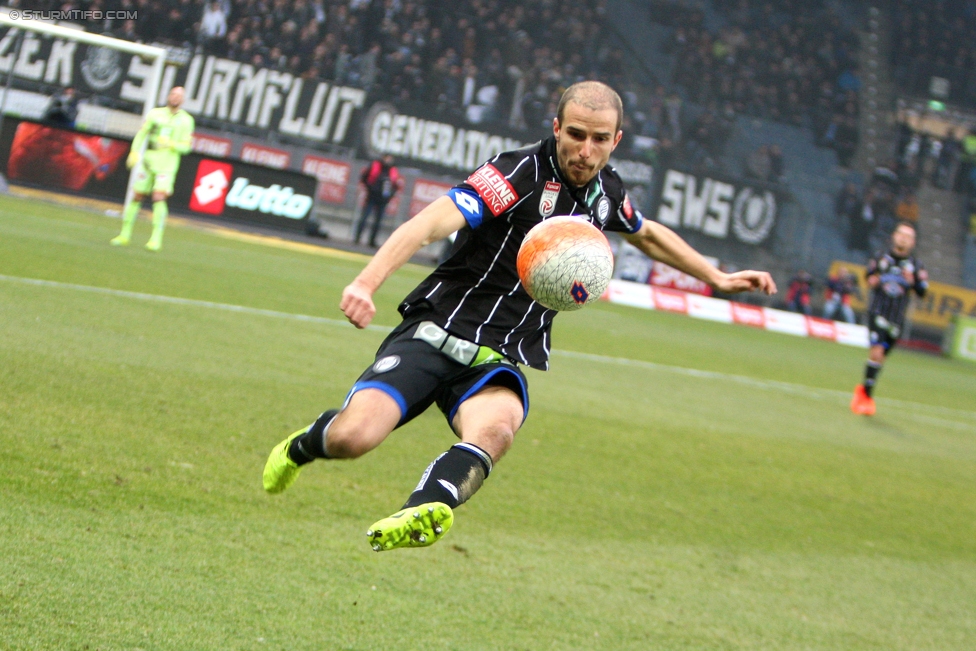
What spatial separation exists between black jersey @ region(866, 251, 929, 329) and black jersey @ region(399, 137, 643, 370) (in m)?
9.76

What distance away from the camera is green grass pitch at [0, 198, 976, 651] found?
13.3 feet

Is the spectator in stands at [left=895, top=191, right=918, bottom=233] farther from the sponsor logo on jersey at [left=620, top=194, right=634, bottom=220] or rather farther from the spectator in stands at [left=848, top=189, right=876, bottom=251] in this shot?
the sponsor logo on jersey at [left=620, top=194, right=634, bottom=220]

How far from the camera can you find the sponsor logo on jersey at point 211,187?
21.5 metres

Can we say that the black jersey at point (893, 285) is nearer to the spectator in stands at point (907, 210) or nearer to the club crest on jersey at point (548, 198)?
the club crest on jersey at point (548, 198)

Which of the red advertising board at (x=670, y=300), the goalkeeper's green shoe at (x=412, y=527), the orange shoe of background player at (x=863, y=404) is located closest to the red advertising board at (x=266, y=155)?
the red advertising board at (x=670, y=300)

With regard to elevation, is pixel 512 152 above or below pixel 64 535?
above

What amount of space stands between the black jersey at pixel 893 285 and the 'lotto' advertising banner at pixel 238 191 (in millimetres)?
12894

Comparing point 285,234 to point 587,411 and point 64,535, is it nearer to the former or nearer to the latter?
point 587,411

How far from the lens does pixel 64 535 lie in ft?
Result: 13.7

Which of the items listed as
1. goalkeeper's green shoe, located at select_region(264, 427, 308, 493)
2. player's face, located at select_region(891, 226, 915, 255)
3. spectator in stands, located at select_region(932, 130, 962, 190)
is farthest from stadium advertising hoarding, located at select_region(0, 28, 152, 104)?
spectator in stands, located at select_region(932, 130, 962, 190)

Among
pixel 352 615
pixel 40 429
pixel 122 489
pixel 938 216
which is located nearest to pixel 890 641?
pixel 352 615

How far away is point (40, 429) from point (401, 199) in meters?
20.4

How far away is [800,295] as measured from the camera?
27.5 meters

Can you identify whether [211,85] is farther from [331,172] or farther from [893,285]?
[893,285]
